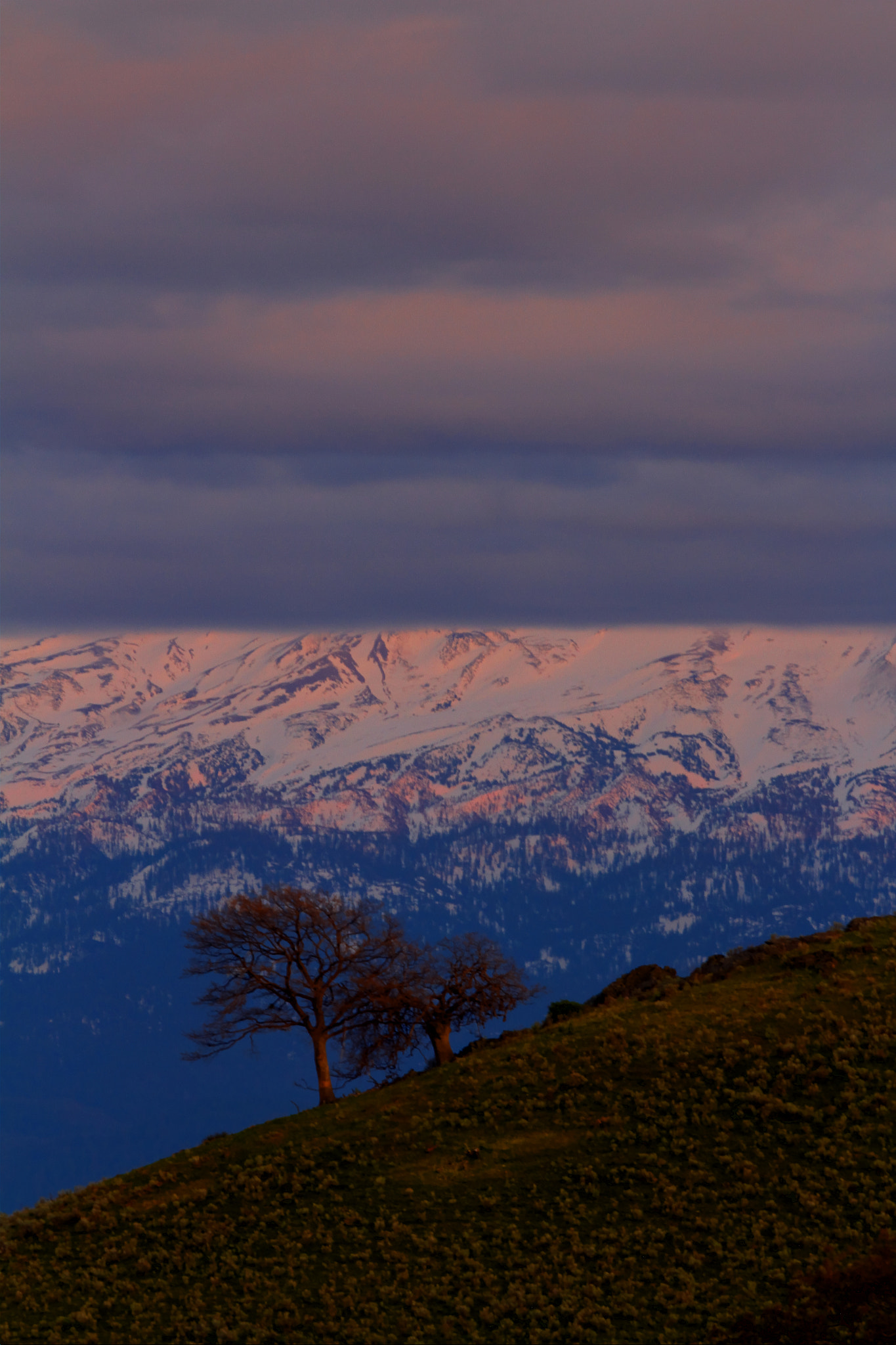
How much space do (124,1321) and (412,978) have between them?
96.5ft

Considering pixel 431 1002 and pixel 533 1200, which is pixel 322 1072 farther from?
pixel 533 1200

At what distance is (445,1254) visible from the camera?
52000mm

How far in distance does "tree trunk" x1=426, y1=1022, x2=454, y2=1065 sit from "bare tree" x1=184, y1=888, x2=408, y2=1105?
335 centimetres

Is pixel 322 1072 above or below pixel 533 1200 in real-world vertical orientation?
above

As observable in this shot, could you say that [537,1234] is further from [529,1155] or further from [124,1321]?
[124,1321]

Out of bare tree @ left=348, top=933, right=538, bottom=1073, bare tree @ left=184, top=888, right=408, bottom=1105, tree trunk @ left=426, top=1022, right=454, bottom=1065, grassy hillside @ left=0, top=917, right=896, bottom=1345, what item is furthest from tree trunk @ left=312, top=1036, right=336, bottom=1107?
tree trunk @ left=426, top=1022, right=454, bottom=1065

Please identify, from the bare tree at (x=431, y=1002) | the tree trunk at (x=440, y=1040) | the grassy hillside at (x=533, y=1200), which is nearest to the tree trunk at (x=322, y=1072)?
the bare tree at (x=431, y=1002)

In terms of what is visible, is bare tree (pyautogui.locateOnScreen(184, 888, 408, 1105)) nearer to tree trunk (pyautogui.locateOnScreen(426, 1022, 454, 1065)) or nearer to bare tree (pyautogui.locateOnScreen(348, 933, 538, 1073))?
bare tree (pyautogui.locateOnScreen(348, 933, 538, 1073))

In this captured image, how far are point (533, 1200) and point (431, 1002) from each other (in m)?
23.4

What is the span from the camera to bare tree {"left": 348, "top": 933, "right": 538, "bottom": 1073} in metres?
77.1

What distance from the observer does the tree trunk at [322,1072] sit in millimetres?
72875

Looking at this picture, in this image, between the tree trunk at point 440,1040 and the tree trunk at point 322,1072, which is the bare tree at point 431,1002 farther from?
the tree trunk at point 322,1072

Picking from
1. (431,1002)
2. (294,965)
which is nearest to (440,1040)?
(431,1002)

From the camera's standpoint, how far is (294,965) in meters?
78.3
